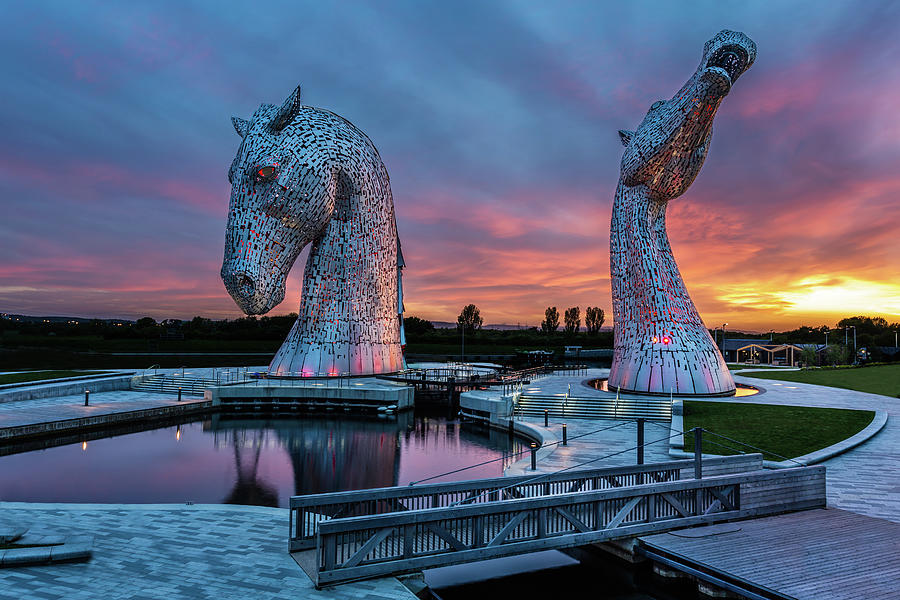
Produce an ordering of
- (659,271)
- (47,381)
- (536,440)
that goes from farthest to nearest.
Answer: (47,381)
(659,271)
(536,440)

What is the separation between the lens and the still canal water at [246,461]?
13727 millimetres

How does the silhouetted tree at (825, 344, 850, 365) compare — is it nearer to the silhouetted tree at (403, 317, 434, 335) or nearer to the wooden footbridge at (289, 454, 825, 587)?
the silhouetted tree at (403, 317, 434, 335)

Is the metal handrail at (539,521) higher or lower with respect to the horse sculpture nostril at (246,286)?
lower

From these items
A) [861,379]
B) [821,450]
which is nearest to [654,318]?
[821,450]

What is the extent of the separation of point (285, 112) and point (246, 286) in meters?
8.59

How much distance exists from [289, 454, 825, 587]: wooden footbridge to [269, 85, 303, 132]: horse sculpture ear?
878 inches

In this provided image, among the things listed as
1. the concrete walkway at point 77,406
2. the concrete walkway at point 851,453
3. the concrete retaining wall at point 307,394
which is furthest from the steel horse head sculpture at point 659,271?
the concrete walkway at point 77,406

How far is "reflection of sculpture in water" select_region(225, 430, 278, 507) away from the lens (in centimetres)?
1309

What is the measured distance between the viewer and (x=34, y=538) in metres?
8.03

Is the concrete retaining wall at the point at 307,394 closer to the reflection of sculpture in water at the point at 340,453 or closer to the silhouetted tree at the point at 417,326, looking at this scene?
the reflection of sculpture in water at the point at 340,453

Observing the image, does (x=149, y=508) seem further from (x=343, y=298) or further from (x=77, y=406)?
(x=343, y=298)

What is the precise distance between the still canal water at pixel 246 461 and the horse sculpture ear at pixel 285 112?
14.1 metres

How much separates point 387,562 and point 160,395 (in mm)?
25548

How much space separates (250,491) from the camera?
1391 cm
